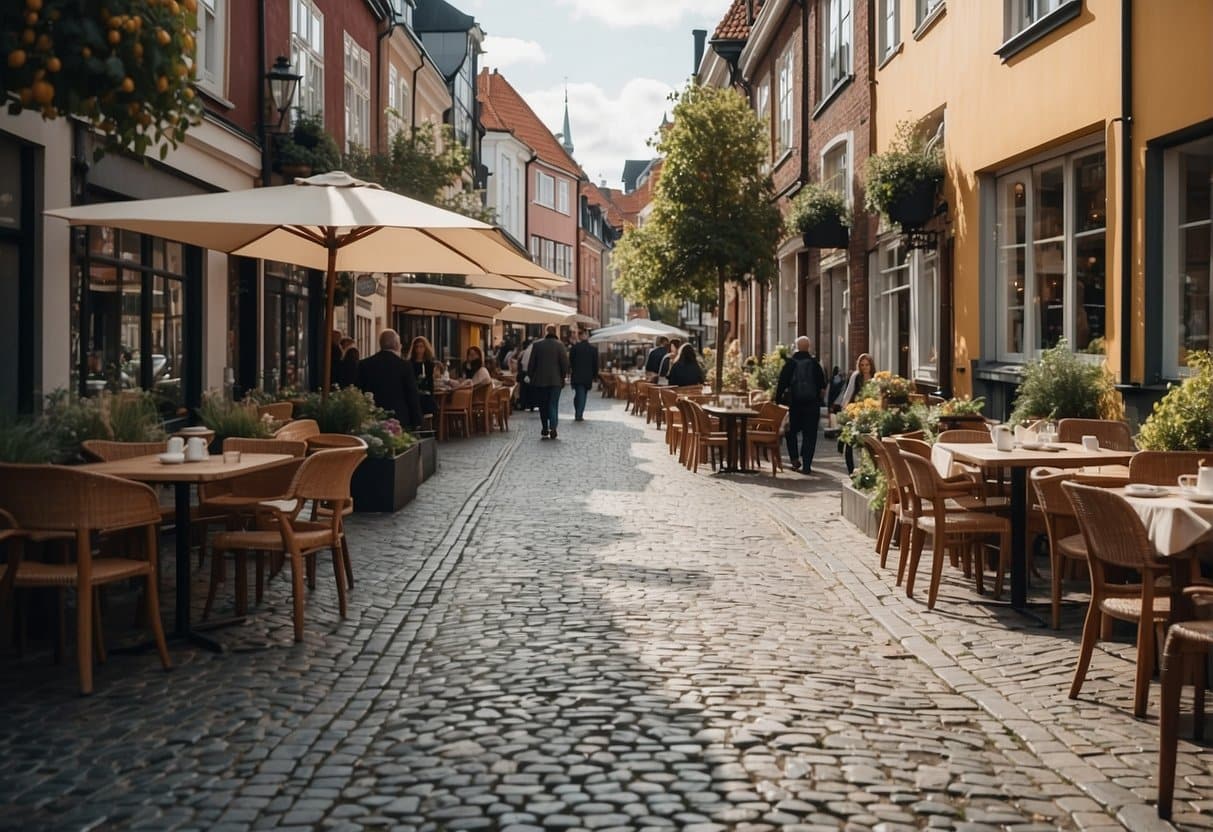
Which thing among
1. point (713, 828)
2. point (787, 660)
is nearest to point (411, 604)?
point (787, 660)

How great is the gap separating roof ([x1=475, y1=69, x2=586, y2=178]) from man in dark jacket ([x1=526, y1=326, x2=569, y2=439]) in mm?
39189

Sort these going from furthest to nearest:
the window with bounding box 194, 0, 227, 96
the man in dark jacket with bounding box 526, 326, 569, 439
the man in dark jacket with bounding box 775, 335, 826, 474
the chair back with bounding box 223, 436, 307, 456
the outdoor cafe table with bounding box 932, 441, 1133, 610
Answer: the man in dark jacket with bounding box 526, 326, 569, 439
the man in dark jacket with bounding box 775, 335, 826, 474
the window with bounding box 194, 0, 227, 96
the chair back with bounding box 223, 436, 307, 456
the outdoor cafe table with bounding box 932, 441, 1133, 610

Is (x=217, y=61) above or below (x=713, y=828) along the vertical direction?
above

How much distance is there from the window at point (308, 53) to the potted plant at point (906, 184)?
7.53m

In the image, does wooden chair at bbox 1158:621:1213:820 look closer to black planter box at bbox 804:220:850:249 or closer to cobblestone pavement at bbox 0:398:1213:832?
cobblestone pavement at bbox 0:398:1213:832

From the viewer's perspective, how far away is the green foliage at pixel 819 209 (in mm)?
21109

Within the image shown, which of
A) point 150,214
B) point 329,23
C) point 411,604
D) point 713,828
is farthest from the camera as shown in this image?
point 329,23

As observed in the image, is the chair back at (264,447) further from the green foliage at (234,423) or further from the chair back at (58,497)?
the chair back at (58,497)

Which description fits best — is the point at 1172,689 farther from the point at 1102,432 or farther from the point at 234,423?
the point at 234,423

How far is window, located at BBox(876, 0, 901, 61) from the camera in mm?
18562

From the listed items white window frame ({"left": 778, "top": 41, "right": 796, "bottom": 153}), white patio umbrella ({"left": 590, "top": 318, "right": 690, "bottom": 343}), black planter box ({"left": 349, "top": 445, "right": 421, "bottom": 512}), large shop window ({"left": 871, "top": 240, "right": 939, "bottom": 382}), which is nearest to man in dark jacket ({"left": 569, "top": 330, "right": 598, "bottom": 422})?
white window frame ({"left": 778, "top": 41, "right": 796, "bottom": 153})

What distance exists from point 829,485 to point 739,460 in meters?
2.84

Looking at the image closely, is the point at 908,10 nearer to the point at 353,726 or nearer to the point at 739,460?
the point at 739,460

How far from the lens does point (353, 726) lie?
5.69 metres
